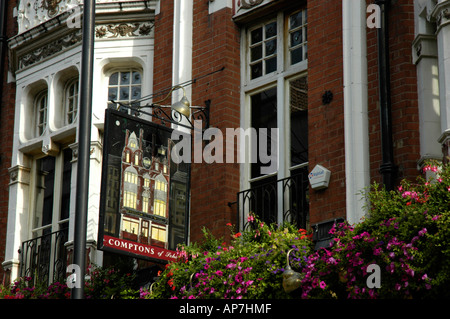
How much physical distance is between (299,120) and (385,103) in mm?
2293

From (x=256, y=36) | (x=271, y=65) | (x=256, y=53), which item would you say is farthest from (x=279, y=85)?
(x=256, y=36)

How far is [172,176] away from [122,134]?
1118mm

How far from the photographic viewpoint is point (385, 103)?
48.4 ft

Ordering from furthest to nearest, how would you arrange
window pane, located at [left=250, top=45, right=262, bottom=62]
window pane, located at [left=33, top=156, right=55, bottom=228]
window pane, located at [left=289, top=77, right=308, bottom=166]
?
window pane, located at [left=33, top=156, right=55, bottom=228]
window pane, located at [left=250, top=45, right=262, bottom=62]
window pane, located at [left=289, top=77, right=308, bottom=166]

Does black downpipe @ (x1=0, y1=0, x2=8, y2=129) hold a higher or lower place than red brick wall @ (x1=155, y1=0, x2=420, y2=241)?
higher

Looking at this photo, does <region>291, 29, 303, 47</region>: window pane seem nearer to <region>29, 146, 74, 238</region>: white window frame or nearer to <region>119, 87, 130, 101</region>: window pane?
<region>119, 87, 130, 101</region>: window pane

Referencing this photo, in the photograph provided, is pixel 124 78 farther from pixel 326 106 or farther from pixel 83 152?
pixel 326 106

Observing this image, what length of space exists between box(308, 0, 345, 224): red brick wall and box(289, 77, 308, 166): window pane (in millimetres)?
798

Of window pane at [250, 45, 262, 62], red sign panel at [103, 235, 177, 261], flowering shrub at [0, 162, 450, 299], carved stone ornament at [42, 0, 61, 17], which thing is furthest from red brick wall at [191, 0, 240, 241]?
carved stone ornament at [42, 0, 61, 17]

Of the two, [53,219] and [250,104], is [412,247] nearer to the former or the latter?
[250,104]

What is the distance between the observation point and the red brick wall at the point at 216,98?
1673 centimetres

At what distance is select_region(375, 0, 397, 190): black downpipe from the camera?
1444 cm

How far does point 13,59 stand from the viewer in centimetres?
2095
